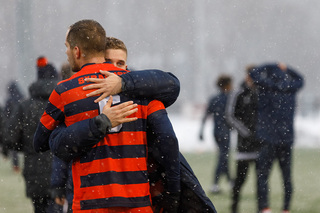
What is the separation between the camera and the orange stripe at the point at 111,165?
2.67 m

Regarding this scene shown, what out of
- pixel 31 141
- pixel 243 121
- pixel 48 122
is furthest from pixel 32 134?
pixel 243 121

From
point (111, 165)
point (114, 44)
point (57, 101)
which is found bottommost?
point (111, 165)

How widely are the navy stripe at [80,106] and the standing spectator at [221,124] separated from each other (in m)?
5.27

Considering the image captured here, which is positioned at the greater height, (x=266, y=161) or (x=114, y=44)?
(x=114, y=44)

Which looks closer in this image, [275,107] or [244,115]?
[275,107]

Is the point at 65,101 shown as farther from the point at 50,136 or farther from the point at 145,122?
the point at 145,122

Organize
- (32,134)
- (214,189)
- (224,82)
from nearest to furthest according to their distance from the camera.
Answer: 1. (32,134)
2. (224,82)
3. (214,189)

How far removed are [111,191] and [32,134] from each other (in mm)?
2061

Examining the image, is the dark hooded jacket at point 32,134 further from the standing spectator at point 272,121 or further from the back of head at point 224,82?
the back of head at point 224,82

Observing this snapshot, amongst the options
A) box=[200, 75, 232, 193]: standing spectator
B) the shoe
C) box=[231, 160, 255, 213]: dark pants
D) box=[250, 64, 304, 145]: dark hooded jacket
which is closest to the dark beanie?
box=[250, 64, 304, 145]: dark hooded jacket

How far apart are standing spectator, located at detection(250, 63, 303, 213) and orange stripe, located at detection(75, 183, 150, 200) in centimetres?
359

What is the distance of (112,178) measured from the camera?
2674 mm

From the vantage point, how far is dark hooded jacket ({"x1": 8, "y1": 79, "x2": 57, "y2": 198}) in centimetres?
458

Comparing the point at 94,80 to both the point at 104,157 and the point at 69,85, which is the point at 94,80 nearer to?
the point at 69,85
